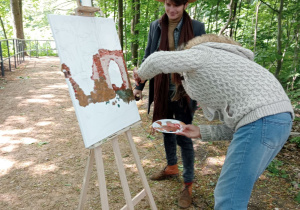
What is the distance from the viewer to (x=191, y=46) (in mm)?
1219

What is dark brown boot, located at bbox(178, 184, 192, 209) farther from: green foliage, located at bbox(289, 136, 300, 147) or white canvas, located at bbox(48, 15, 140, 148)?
green foliage, located at bbox(289, 136, 300, 147)

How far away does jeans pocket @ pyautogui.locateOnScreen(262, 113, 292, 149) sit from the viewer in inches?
41.4

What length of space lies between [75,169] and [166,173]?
105cm

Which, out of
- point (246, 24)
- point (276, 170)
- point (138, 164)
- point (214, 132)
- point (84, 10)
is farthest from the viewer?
point (246, 24)

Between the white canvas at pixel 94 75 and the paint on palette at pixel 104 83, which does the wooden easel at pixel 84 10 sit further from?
the paint on palette at pixel 104 83

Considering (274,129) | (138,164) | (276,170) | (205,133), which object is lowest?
(276,170)

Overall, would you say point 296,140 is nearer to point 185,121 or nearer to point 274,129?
point 185,121

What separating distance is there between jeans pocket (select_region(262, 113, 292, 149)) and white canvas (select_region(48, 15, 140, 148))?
35.4 inches

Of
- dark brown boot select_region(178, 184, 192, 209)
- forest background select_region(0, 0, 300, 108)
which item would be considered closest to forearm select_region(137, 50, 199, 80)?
forest background select_region(0, 0, 300, 108)

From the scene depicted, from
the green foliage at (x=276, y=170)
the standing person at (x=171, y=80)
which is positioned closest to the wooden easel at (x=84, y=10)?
the standing person at (x=171, y=80)

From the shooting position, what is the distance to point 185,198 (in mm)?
2080

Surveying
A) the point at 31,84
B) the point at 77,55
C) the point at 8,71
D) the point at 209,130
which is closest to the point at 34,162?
the point at 77,55

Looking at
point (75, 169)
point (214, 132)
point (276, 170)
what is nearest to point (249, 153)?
point (214, 132)

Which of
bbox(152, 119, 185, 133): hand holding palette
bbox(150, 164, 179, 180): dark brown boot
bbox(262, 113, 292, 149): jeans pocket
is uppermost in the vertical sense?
bbox(262, 113, 292, 149): jeans pocket
